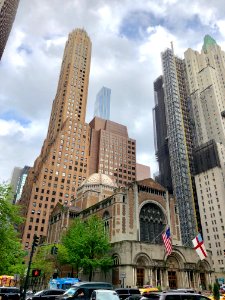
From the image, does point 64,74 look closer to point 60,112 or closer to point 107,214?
point 60,112

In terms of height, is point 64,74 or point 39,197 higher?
point 64,74

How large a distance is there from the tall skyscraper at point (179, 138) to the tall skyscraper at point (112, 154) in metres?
22.1

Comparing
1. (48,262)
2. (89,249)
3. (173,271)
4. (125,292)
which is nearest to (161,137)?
(173,271)

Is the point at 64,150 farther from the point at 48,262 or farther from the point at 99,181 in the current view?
the point at 48,262

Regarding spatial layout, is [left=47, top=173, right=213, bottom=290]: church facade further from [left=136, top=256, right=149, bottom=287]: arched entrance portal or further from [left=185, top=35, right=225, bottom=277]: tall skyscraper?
[left=185, top=35, right=225, bottom=277]: tall skyscraper

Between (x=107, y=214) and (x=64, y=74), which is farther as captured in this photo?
(x=64, y=74)

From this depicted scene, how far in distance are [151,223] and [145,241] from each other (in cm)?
616

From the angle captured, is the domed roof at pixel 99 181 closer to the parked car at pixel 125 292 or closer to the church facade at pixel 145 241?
the church facade at pixel 145 241

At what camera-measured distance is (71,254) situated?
149ft

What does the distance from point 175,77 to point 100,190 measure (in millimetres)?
85894

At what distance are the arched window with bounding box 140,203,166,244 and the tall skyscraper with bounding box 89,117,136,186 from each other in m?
78.5

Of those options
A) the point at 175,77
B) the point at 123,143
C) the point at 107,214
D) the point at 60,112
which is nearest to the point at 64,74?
the point at 60,112

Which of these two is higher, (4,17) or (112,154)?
(4,17)

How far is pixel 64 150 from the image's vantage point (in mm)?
120500
